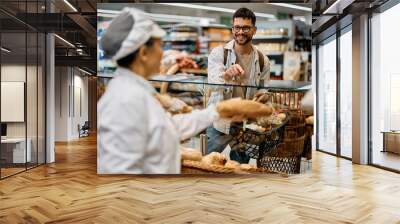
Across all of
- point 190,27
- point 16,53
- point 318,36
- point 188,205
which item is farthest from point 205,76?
point 318,36

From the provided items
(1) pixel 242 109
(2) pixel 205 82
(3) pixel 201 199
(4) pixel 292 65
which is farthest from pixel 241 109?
(3) pixel 201 199

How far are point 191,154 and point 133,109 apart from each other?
73 cm

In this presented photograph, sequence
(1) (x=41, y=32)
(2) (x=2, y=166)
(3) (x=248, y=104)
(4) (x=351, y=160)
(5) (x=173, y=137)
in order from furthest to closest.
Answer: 1. (4) (x=351, y=160)
2. (1) (x=41, y=32)
3. (2) (x=2, y=166)
4. (3) (x=248, y=104)
5. (5) (x=173, y=137)

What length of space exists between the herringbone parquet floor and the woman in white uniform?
5.71 ft

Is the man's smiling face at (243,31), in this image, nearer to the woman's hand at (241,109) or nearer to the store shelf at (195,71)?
the store shelf at (195,71)

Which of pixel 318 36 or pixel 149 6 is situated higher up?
pixel 318 36

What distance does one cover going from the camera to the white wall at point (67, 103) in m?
13.8

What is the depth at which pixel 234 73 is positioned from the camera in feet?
9.43

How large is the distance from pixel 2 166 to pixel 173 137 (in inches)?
190

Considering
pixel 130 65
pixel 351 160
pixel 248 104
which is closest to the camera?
pixel 130 65

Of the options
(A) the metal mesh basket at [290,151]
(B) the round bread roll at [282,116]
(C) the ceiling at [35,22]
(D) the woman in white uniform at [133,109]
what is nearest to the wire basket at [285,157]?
(A) the metal mesh basket at [290,151]

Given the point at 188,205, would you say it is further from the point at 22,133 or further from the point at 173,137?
the point at 22,133

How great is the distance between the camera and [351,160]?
26.8 ft

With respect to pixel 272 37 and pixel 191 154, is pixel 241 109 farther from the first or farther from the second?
pixel 272 37
